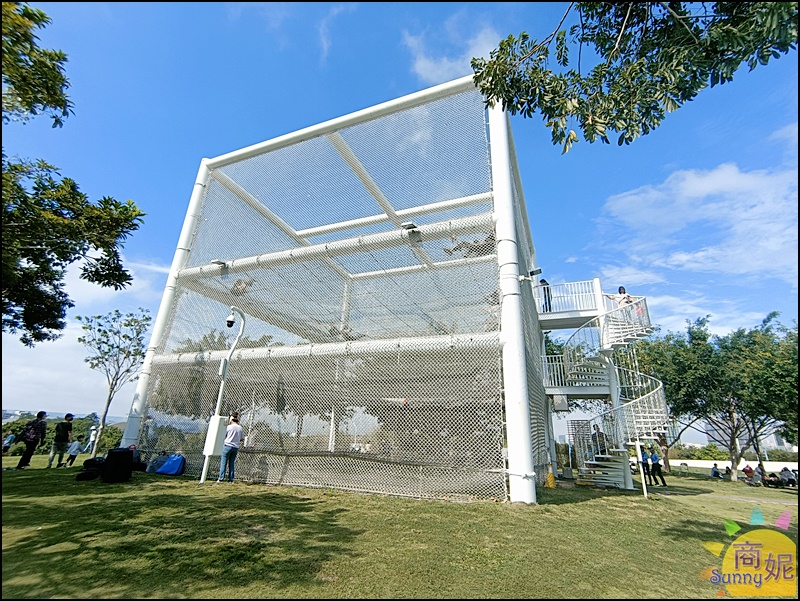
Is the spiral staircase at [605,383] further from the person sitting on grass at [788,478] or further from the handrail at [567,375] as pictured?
the person sitting on grass at [788,478]

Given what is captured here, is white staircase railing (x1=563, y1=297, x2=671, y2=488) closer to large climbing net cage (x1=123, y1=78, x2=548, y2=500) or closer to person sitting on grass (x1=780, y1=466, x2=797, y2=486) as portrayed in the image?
large climbing net cage (x1=123, y1=78, x2=548, y2=500)

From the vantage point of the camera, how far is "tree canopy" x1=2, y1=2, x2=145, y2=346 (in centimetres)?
428

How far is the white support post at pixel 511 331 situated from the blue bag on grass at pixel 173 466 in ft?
20.8

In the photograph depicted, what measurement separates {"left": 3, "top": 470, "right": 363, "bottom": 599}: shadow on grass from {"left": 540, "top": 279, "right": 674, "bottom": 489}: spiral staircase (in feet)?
25.1

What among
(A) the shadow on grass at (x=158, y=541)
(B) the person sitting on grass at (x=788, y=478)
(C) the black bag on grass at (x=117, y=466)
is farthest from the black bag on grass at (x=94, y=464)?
(B) the person sitting on grass at (x=788, y=478)

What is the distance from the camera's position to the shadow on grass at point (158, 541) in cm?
238

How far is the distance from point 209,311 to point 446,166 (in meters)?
6.56

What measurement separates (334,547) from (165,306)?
26.8 ft

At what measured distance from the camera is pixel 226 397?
24.4 feet

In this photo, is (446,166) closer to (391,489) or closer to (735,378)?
(391,489)

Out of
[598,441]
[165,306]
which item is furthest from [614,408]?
[165,306]

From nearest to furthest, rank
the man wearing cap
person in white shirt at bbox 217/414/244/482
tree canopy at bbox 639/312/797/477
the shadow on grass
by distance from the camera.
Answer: the shadow on grass, person in white shirt at bbox 217/414/244/482, the man wearing cap, tree canopy at bbox 639/312/797/477

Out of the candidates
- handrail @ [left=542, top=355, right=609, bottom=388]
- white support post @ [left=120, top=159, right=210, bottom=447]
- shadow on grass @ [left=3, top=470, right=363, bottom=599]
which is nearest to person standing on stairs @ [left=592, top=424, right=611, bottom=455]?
handrail @ [left=542, top=355, right=609, bottom=388]

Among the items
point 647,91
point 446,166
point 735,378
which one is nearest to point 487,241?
point 446,166
